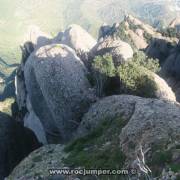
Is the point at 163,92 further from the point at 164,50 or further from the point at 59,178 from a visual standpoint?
the point at 164,50

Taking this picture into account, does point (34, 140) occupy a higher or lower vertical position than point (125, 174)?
lower

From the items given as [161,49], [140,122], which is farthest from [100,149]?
[161,49]

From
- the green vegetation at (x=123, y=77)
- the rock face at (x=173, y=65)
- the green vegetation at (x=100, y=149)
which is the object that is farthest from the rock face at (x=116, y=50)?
the green vegetation at (x=100, y=149)

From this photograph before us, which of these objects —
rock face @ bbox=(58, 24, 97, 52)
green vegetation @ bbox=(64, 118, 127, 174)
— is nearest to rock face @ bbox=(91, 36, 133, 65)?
Result: rock face @ bbox=(58, 24, 97, 52)

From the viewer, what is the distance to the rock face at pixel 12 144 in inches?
2036

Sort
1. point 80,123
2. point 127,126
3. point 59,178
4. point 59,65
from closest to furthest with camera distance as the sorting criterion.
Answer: point 59,178 → point 127,126 → point 80,123 → point 59,65

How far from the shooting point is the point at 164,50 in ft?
273

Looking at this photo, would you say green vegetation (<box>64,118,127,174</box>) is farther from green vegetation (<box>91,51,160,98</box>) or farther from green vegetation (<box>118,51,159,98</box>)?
green vegetation (<box>91,51,160,98</box>)

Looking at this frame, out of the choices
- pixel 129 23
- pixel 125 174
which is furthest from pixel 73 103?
pixel 129 23

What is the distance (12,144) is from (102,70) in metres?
18.1

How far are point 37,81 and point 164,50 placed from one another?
37.7m

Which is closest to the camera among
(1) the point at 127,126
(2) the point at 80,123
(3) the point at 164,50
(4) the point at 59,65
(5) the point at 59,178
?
(5) the point at 59,178

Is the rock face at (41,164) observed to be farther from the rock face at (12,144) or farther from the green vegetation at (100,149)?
the rock face at (12,144)

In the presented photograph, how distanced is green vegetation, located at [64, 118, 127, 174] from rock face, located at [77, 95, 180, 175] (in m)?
0.72
